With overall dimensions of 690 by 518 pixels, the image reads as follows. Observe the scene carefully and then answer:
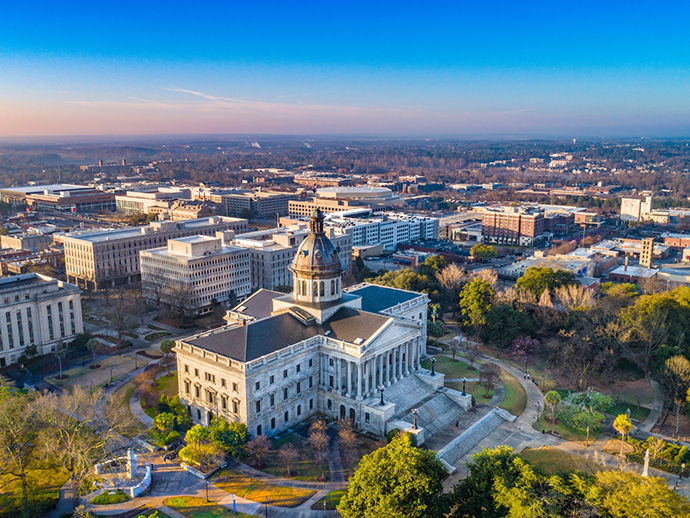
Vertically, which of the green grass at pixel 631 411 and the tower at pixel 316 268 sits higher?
the tower at pixel 316 268

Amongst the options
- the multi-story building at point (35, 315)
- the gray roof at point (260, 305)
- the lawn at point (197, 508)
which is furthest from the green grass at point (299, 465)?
the multi-story building at point (35, 315)

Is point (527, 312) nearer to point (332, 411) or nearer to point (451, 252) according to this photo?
point (332, 411)

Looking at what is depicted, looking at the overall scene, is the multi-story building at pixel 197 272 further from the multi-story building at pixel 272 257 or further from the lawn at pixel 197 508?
the lawn at pixel 197 508

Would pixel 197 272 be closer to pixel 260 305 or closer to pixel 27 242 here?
pixel 260 305

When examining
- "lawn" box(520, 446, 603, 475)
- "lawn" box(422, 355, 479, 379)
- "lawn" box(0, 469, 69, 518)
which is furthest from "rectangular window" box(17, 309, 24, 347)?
"lawn" box(520, 446, 603, 475)

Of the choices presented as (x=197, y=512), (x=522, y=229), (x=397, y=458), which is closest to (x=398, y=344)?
(x=397, y=458)

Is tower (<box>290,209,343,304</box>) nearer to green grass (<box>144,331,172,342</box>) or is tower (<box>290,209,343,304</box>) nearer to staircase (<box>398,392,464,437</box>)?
staircase (<box>398,392,464,437</box>)


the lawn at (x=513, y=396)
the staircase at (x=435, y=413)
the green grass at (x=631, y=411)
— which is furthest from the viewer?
the lawn at (x=513, y=396)
